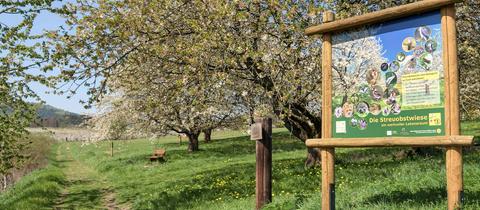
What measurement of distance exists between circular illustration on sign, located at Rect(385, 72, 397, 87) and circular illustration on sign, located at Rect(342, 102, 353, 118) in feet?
2.20

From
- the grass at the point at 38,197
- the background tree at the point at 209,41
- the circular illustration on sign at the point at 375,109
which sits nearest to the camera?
the circular illustration on sign at the point at 375,109

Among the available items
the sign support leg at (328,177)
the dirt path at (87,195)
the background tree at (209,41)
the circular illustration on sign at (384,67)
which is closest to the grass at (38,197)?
the dirt path at (87,195)

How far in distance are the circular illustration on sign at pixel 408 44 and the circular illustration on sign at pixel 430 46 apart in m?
0.16

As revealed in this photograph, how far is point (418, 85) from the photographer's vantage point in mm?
5949

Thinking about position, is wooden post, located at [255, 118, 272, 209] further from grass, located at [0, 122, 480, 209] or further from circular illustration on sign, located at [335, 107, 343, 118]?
circular illustration on sign, located at [335, 107, 343, 118]

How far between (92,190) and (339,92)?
51.5 ft

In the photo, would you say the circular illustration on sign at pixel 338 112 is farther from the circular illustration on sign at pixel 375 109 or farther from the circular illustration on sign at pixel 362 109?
the circular illustration on sign at pixel 375 109

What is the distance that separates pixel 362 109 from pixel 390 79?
60cm

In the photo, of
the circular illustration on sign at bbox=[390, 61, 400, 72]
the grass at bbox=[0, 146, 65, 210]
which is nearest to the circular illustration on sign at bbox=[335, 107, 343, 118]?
the circular illustration on sign at bbox=[390, 61, 400, 72]

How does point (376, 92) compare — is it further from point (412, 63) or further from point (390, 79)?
point (412, 63)

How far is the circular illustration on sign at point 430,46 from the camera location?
5887mm

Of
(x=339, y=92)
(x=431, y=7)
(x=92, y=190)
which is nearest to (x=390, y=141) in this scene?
(x=339, y=92)

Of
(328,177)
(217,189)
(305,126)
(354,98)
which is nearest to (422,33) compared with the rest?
(354,98)

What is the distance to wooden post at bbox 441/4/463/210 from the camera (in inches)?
220
